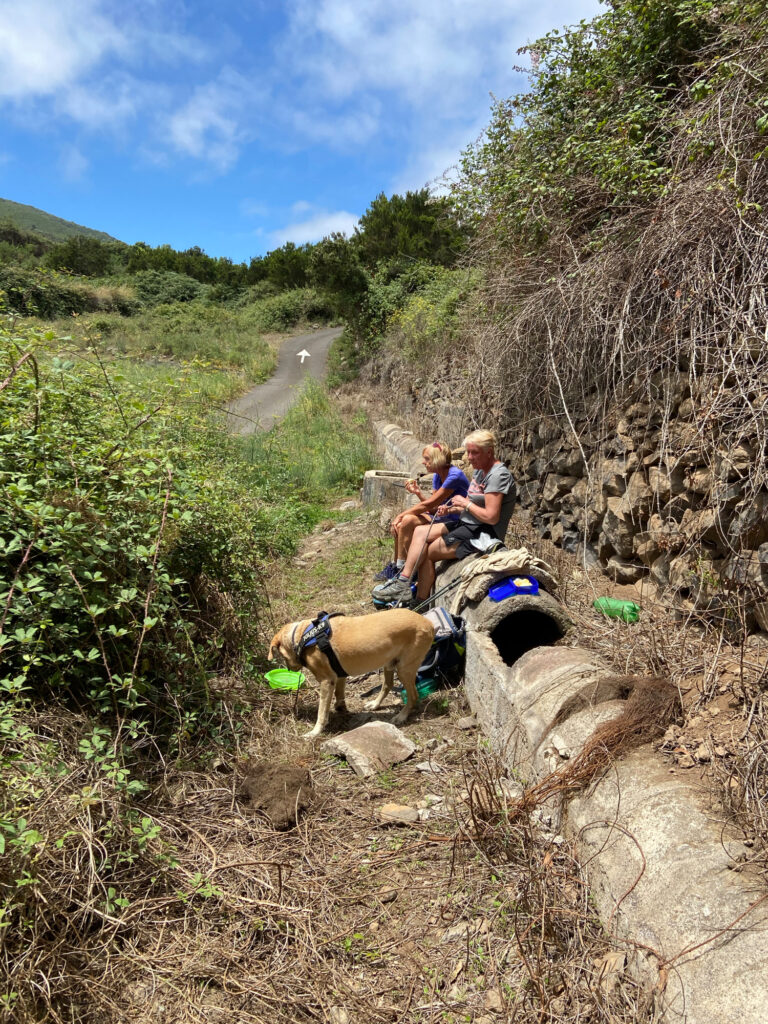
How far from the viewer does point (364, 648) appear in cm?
400

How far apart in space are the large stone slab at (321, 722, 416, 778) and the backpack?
651 mm

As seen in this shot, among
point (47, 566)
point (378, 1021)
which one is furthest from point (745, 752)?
point (47, 566)

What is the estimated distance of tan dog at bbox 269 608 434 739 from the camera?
3998 mm

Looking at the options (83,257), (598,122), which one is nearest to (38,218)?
(83,257)

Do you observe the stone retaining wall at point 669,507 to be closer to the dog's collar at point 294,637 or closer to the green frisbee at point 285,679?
the dog's collar at point 294,637

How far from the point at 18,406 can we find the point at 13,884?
2453 mm

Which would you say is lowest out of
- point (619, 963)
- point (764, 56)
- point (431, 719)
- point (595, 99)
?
point (431, 719)

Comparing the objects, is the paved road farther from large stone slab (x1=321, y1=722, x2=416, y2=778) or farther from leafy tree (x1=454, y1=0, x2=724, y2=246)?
large stone slab (x1=321, y1=722, x2=416, y2=778)

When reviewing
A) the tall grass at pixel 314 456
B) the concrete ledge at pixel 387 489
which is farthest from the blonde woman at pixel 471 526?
the tall grass at pixel 314 456

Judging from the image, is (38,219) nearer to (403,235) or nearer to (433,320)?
(403,235)

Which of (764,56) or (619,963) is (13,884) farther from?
(764,56)

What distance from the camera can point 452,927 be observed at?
248 cm

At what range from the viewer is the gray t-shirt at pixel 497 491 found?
4965 millimetres

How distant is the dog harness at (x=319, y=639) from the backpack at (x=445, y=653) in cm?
78
